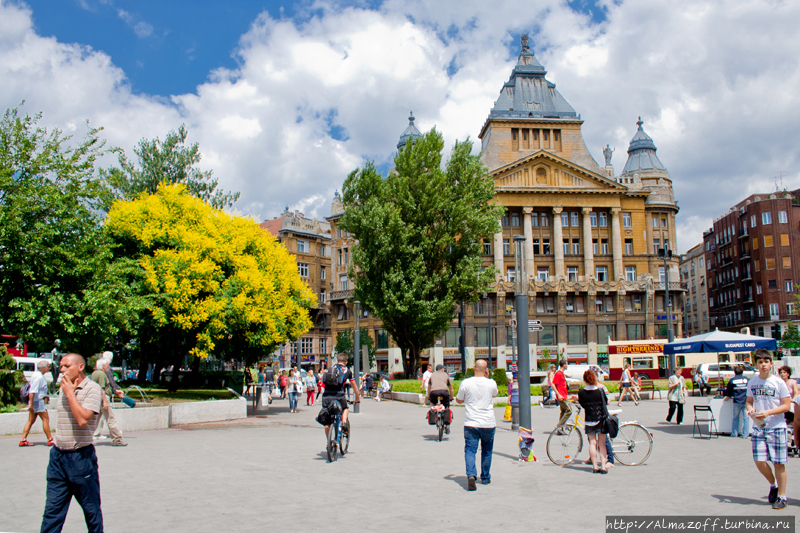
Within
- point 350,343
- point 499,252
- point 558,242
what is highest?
point 558,242

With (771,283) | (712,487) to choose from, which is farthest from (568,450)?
(771,283)

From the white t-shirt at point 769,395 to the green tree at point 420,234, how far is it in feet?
86.0

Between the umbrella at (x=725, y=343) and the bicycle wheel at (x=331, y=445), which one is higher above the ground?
the umbrella at (x=725, y=343)

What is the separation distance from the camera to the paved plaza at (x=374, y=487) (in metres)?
6.89

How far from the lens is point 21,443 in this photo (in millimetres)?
13047

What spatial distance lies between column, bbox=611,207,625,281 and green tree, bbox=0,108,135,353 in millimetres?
57382

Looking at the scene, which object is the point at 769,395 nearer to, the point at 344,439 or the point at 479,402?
the point at 479,402

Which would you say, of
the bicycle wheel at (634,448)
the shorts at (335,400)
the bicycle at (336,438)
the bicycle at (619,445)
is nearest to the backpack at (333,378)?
the shorts at (335,400)

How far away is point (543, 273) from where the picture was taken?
68.2 metres

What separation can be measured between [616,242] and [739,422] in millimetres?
56031

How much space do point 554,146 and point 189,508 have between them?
2628 inches

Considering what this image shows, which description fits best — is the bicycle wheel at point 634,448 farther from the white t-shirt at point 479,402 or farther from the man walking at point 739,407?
the man walking at point 739,407

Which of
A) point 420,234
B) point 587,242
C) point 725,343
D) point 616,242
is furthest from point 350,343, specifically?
point 725,343

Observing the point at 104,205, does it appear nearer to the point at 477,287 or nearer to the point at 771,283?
the point at 477,287
